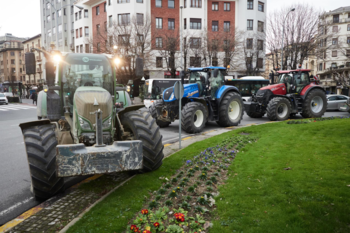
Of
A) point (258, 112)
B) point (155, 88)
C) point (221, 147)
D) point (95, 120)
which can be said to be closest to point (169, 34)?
point (155, 88)

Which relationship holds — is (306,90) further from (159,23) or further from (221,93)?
(159,23)

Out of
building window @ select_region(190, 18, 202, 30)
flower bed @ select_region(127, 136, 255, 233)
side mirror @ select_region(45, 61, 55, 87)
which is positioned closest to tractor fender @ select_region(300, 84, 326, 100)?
flower bed @ select_region(127, 136, 255, 233)

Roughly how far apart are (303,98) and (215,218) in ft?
42.4

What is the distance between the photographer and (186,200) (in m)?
4.49

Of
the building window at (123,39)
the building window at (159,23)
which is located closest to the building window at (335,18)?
the building window at (159,23)

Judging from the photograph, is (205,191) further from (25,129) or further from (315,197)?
(25,129)

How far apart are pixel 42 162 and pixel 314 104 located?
15297 mm

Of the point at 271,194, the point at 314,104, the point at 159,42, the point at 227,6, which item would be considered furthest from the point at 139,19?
the point at 271,194

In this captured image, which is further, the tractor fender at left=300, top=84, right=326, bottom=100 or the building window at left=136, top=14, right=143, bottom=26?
the building window at left=136, top=14, right=143, bottom=26

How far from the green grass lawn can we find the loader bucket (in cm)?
62

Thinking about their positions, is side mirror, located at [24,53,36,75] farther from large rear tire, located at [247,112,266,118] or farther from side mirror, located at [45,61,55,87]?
large rear tire, located at [247,112,266,118]

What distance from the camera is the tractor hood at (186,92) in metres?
11.9

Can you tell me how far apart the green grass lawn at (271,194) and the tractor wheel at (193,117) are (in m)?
3.62

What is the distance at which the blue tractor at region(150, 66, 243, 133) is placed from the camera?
11.8m
